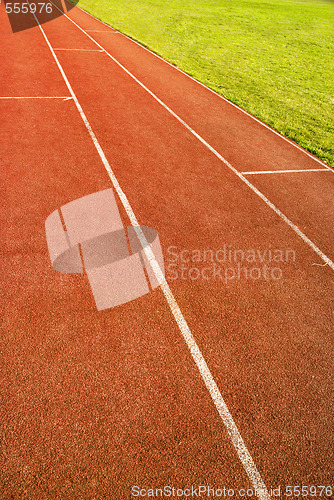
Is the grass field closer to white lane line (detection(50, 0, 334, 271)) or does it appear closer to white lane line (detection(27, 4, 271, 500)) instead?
white lane line (detection(50, 0, 334, 271))

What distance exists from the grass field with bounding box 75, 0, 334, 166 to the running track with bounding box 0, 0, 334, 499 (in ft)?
13.2

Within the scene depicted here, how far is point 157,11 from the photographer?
2595 cm

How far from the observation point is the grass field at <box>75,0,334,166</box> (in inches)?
458

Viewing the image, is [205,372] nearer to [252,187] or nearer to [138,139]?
[252,187]

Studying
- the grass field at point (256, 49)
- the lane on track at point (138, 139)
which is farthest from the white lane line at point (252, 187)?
the grass field at point (256, 49)

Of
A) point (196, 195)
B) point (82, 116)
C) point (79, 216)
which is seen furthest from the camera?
point (82, 116)

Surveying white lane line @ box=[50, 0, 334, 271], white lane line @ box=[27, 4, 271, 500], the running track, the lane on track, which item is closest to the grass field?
white lane line @ box=[50, 0, 334, 271]

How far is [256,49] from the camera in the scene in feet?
64.7

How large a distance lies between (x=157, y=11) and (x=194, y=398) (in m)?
30.3

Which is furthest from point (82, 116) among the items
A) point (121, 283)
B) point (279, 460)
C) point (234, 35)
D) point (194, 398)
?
point (234, 35)

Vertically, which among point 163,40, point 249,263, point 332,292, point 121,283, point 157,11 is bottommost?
point 332,292

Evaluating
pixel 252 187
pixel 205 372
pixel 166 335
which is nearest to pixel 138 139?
pixel 252 187

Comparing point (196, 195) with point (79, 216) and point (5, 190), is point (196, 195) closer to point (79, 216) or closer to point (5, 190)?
point (79, 216)

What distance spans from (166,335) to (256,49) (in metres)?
21.1
